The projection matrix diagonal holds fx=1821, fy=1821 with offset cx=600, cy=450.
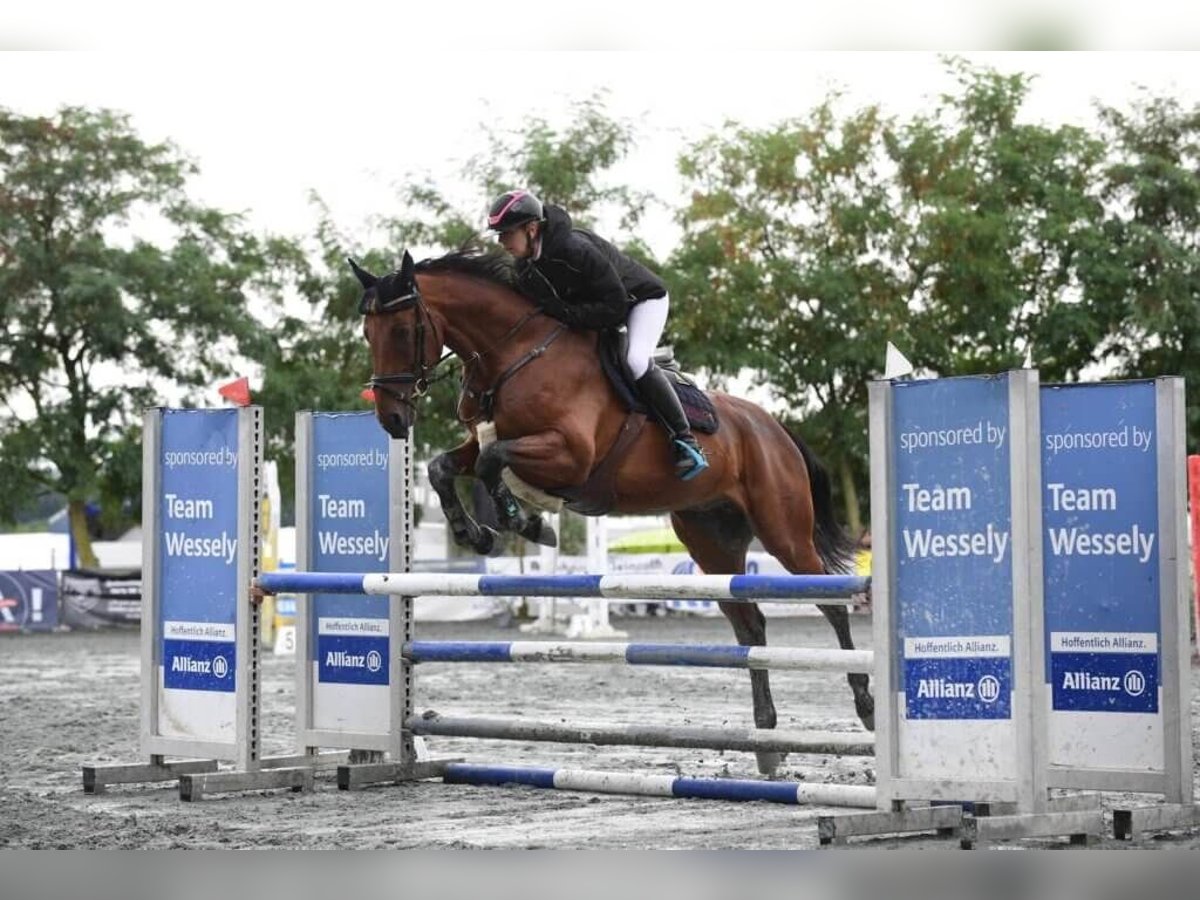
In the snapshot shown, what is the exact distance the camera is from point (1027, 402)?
466 cm

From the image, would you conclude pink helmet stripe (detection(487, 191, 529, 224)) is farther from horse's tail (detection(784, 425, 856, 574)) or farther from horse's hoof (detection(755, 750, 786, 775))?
horse's hoof (detection(755, 750, 786, 775))

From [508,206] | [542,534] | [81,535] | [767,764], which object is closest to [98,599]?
[81,535]

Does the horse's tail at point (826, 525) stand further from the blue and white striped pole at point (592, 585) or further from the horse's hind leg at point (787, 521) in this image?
the blue and white striped pole at point (592, 585)

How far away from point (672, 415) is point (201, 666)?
6.35 ft

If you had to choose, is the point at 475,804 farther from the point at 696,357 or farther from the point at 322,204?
the point at 322,204

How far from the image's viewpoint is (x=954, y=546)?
191 inches

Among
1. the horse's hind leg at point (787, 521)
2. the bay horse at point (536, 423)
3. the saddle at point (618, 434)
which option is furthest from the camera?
the horse's hind leg at point (787, 521)

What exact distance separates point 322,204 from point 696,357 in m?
6.52

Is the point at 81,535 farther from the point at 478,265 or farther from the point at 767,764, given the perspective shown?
the point at 767,764

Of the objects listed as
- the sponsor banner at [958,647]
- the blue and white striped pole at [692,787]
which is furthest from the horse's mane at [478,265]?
the sponsor banner at [958,647]

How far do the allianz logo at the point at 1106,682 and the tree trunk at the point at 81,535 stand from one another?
75.9 feet

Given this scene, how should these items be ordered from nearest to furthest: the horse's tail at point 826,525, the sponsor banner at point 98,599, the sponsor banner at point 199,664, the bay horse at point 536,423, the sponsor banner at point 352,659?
the bay horse at point 536,423, the sponsor banner at point 199,664, the sponsor banner at point 352,659, the horse's tail at point 826,525, the sponsor banner at point 98,599

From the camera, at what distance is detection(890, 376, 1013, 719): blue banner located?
4.74 m

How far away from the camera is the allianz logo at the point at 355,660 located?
22.2 feet
